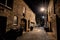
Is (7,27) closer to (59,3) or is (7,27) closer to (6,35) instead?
(6,35)

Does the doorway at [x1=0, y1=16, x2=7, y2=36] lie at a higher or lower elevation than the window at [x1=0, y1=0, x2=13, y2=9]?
lower

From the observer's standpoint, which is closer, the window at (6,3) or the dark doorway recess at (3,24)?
the dark doorway recess at (3,24)

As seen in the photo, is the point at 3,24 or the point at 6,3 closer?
the point at 3,24

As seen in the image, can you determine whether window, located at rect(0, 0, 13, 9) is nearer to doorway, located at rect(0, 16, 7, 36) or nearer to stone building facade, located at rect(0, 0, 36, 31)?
stone building facade, located at rect(0, 0, 36, 31)

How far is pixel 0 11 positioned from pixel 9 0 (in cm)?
229

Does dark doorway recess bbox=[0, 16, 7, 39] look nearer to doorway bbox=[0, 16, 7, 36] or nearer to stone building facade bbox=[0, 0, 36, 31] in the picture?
doorway bbox=[0, 16, 7, 36]

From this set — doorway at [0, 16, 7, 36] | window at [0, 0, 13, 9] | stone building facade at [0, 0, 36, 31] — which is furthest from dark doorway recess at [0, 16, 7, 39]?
window at [0, 0, 13, 9]

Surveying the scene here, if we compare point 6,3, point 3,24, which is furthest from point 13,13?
point 3,24

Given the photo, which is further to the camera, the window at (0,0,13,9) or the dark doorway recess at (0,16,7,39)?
the window at (0,0,13,9)

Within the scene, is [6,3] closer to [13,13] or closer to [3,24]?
[13,13]

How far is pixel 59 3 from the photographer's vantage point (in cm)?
742

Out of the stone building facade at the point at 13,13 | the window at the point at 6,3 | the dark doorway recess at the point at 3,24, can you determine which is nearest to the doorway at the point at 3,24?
the dark doorway recess at the point at 3,24

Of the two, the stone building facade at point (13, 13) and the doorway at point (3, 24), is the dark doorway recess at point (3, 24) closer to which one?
the doorway at point (3, 24)

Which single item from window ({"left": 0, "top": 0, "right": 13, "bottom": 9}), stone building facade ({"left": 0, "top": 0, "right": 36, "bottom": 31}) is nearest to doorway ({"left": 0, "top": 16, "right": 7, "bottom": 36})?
stone building facade ({"left": 0, "top": 0, "right": 36, "bottom": 31})
